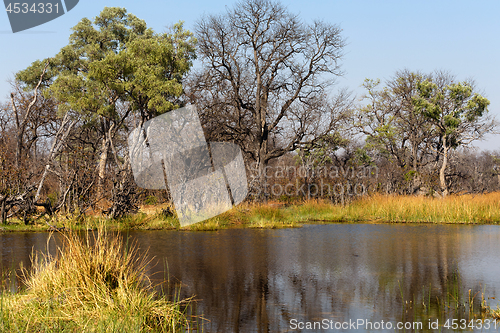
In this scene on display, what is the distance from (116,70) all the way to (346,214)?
10.8 metres

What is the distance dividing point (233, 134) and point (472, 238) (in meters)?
13.4

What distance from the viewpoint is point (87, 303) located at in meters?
4.73

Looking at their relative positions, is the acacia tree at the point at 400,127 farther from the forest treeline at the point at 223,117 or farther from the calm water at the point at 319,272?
the calm water at the point at 319,272

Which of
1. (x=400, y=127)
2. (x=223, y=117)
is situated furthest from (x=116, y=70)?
(x=400, y=127)

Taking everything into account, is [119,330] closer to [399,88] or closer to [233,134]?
[233,134]

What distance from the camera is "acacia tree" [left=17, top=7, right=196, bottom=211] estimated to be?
1761 cm

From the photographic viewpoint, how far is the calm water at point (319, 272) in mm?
5109

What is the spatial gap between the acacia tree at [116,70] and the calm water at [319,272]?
21.0 feet

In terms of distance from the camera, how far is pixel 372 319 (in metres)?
4.93

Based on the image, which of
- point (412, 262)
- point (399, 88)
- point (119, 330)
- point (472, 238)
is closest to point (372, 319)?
point (119, 330)

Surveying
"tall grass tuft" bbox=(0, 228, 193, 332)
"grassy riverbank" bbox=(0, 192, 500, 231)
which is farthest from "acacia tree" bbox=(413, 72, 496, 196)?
"tall grass tuft" bbox=(0, 228, 193, 332)

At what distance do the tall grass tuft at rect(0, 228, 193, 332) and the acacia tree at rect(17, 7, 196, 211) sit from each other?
9.93 m

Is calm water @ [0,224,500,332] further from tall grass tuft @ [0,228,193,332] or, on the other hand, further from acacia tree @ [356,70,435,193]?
acacia tree @ [356,70,435,193]

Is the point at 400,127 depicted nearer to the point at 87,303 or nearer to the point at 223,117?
the point at 223,117
